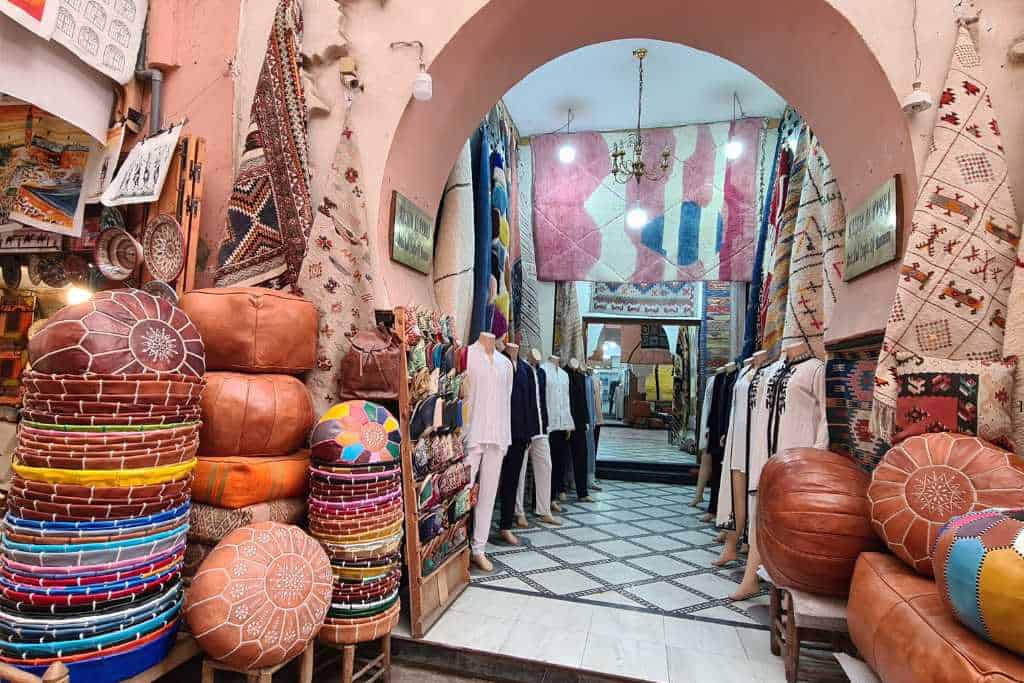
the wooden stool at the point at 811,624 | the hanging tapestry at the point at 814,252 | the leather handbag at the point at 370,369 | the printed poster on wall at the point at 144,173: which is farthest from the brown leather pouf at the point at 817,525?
the printed poster on wall at the point at 144,173

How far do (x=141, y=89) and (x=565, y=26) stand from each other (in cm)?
225

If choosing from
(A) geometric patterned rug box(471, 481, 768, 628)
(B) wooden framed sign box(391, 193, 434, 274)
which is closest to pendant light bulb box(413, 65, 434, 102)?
(B) wooden framed sign box(391, 193, 434, 274)

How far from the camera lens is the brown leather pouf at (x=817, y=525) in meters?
1.88

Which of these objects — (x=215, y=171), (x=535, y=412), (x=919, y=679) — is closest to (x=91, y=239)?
(x=215, y=171)

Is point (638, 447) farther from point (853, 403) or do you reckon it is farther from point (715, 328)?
point (853, 403)

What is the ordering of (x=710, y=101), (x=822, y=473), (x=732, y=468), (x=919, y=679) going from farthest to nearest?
(x=710, y=101) → (x=732, y=468) → (x=822, y=473) → (x=919, y=679)

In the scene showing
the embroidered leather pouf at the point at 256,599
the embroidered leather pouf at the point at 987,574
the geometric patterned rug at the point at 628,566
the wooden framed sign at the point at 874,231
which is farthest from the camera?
the geometric patterned rug at the point at 628,566

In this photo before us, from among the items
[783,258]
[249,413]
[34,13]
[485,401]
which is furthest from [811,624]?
[34,13]

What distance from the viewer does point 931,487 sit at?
1616mm

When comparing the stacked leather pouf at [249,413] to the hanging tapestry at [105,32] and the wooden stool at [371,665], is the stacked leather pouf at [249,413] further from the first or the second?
the hanging tapestry at [105,32]

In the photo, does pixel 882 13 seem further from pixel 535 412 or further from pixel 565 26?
pixel 535 412

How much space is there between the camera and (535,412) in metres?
4.66

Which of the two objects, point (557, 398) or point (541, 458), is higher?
point (557, 398)

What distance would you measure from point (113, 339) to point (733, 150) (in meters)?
5.86
